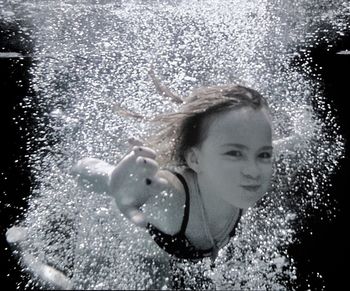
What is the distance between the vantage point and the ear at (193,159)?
5.20 feet

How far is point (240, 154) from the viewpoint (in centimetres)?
145

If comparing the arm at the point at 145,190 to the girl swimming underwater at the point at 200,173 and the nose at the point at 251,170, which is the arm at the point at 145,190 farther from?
the nose at the point at 251,170

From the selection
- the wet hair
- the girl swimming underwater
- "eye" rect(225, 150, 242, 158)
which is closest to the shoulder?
Answer: the girl swimming underwater

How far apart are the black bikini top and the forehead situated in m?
0.24

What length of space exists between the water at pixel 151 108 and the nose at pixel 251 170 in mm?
499

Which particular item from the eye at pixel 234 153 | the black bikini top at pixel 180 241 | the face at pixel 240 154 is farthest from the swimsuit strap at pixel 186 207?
the eye at pixel 234 153

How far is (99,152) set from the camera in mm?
2242

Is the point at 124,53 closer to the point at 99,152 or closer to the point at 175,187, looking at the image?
the point at 99,152

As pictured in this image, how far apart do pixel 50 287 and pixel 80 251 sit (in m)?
0.19

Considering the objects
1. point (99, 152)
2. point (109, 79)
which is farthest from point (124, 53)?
point (99, 152)

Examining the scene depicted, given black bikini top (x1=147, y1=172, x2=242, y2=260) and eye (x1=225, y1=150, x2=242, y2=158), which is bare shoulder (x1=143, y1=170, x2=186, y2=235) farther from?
eye (x1=225, y1=150, x2=242, y2=158)

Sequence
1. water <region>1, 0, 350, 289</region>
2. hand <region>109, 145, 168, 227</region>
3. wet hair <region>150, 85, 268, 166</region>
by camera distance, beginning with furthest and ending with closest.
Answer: water <region>1, 0, 350, 289</region>, wet hair <region>150, 85, 268, 166</region>, hand <region>109, 145, 168, 227</region>

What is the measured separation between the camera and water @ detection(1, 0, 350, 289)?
1.79 m

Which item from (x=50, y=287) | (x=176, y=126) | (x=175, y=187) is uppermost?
(x=176, y=126)
